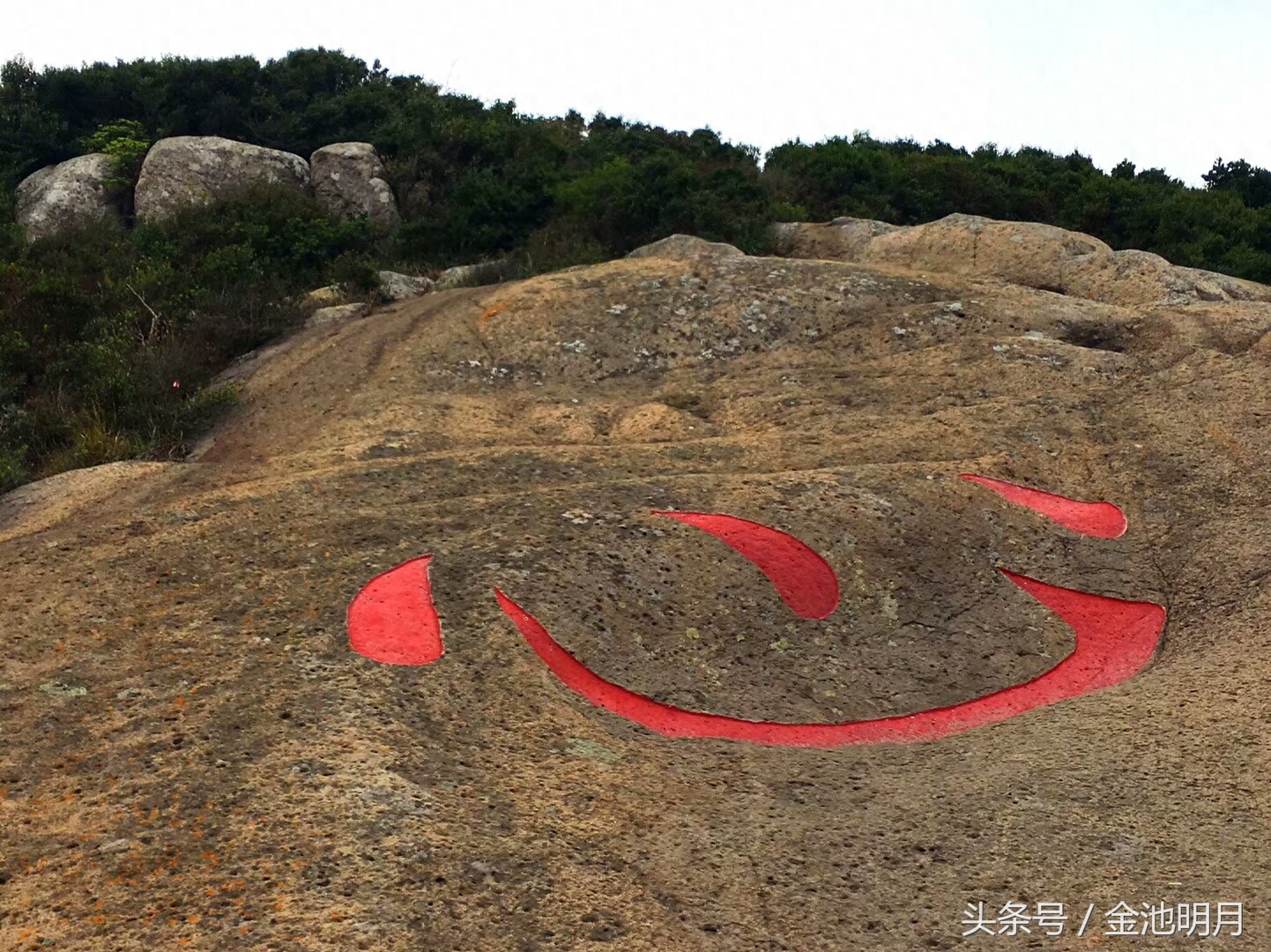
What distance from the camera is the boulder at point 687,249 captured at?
40.5 ft

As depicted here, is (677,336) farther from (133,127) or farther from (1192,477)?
(133,127)

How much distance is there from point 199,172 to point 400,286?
6.63 m

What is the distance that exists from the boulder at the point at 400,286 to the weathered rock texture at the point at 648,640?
2.89 meters

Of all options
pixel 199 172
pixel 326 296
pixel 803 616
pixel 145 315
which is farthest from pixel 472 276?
pixel 803 616

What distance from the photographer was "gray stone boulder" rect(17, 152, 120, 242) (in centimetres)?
1880

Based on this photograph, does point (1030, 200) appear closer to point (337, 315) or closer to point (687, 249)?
point (687, 249)

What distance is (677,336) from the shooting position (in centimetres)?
1099

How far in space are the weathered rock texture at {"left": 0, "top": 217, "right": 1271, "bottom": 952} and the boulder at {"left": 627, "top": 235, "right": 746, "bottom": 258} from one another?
48.2 inches

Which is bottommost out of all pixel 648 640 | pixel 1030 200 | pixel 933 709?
pixel 933 709

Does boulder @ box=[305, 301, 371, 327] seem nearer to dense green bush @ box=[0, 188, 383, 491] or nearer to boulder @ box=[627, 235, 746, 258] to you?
dense green bush @ box=[0, 188, 383, 491]

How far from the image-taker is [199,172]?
19.1 meters

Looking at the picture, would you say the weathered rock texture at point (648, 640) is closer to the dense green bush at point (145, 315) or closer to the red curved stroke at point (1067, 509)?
the red curved stroke at point (1067, 509)

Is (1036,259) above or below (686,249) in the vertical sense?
below

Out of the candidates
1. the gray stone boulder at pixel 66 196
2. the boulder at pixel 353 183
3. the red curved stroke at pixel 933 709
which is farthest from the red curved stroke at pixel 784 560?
the gray stone boulder at pixel 66 196
